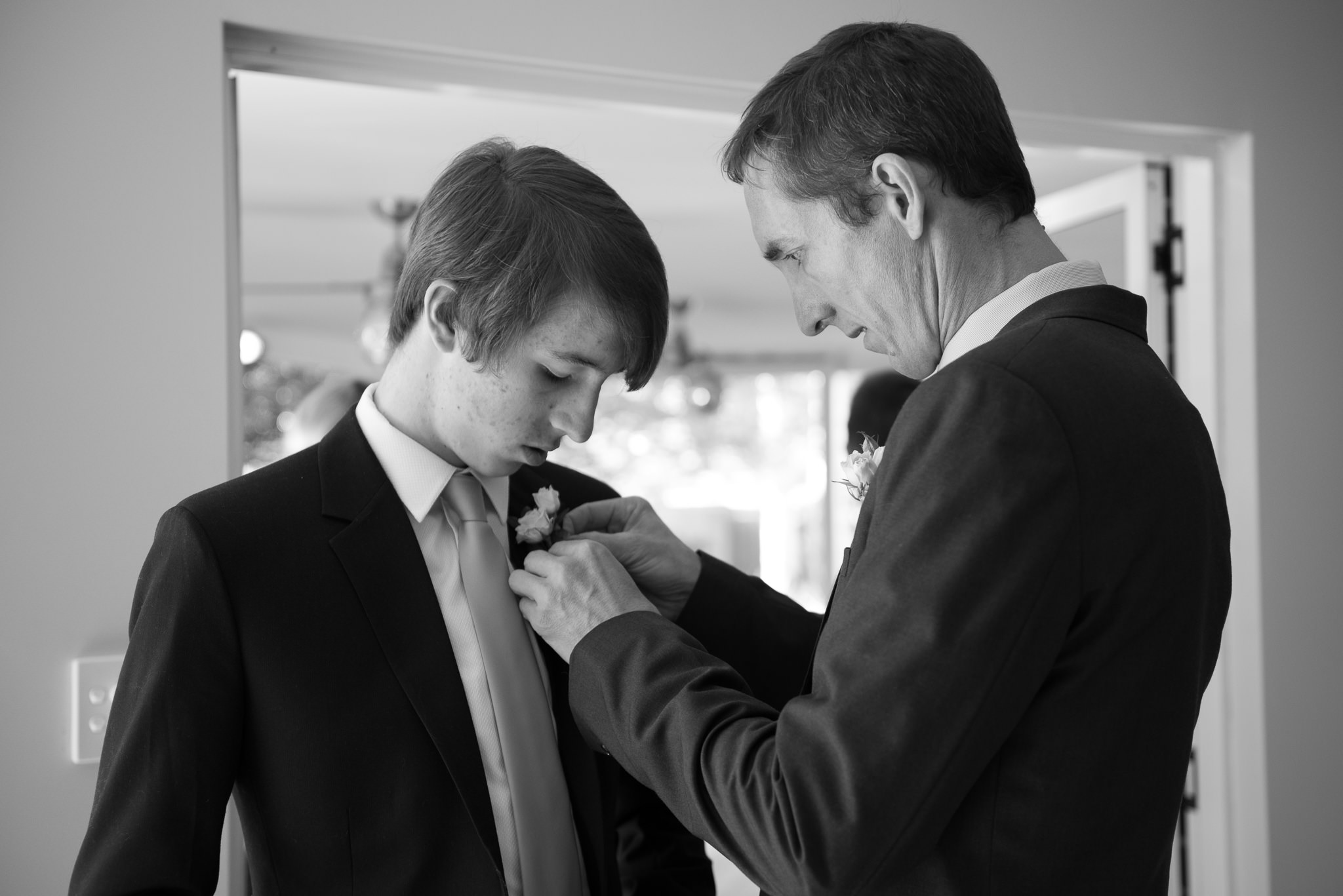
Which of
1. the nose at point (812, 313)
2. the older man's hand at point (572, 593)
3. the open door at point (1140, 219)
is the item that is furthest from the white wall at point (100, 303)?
the open door at point (1140, 219)

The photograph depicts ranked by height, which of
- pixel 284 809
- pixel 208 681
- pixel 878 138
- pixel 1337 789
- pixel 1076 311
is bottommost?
pixel 1337 789

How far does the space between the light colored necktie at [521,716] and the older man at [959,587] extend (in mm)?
183

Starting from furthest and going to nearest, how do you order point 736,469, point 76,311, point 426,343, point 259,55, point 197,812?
point 736,469 < point 259,55 < point 76,311 < point 426,343 < point 197,812

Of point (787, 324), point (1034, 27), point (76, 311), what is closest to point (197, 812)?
point (76, 311)

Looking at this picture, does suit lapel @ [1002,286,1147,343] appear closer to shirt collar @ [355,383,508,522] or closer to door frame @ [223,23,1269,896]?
shirt collar @ [355,383,508,522]

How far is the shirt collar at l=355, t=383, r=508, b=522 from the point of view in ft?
4.35

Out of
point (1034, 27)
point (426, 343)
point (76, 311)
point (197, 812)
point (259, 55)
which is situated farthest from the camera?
point (1034, 27)

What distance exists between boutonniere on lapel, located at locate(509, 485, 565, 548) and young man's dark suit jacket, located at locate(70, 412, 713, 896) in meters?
0.13

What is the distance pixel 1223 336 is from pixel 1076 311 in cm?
178

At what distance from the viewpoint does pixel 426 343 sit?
135 cm

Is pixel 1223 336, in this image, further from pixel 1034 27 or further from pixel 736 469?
pixel 736 469

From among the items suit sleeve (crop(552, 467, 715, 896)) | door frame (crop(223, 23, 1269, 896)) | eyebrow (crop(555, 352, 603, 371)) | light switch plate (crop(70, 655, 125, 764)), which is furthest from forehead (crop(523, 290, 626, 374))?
door frame (crop(223, 23, 1269, 896))

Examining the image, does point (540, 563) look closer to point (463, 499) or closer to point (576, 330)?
point (463, 499)

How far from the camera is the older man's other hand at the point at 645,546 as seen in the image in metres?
1.48
